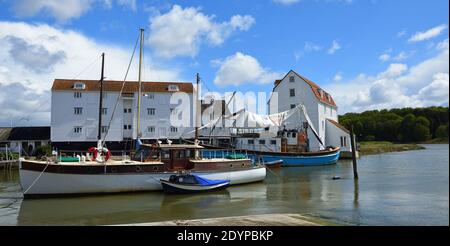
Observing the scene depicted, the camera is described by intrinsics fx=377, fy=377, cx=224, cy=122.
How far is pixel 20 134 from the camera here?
54312 mm

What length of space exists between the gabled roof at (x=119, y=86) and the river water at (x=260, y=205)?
91.8 ft

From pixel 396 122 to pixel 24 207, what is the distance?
113876mm

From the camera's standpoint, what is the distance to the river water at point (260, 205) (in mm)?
16875

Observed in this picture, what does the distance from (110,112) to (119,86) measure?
411cm

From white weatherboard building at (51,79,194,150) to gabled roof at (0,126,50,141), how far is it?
4.21 metres

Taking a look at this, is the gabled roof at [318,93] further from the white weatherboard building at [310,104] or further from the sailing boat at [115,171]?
the sailing boat at [115,171]

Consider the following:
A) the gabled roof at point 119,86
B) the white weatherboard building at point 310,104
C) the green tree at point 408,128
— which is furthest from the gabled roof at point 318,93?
the green tree at point 408,128

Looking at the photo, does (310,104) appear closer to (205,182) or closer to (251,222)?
(205,182)

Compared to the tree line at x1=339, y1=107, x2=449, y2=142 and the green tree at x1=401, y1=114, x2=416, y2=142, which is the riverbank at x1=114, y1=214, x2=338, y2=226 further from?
the green tree at x1=401, y1=114, x2=416, y2=142

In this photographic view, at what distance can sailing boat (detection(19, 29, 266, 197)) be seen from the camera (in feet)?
72.5

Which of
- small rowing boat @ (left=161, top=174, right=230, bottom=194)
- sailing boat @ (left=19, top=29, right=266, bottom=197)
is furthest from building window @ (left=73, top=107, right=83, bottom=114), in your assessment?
small rowing boat @ (left=161, top=174, right=230, bottom=194)

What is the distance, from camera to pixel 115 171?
76.6ft

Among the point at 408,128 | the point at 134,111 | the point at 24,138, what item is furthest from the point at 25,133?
the point at 408,128
